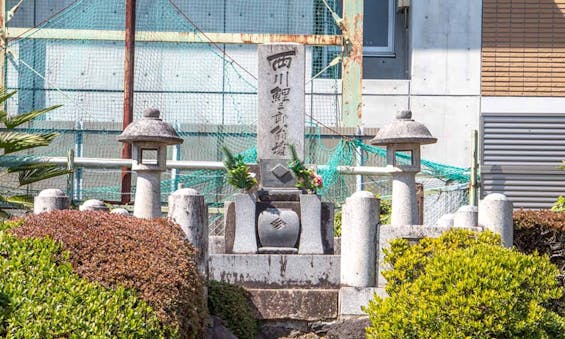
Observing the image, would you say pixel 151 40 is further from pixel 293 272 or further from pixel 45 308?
pixel 45 308

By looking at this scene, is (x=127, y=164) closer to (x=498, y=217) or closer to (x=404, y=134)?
(x=404, y=134)

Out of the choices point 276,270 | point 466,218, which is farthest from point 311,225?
point 466,218

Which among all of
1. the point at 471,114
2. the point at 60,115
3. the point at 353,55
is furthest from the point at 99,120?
the point at 471,114

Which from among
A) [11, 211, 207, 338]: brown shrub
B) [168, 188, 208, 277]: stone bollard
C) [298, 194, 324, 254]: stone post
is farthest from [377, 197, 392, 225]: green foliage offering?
[11, 211, 207, 338]: brown shrub

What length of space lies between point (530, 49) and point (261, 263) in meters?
12.3

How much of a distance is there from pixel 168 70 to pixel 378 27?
16.7ft

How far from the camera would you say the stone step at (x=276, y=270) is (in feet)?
40.4

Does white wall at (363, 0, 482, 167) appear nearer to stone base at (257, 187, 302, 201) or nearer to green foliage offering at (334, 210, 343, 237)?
green foliage offering at (334, 210, 343, 237)

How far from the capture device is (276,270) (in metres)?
12.4

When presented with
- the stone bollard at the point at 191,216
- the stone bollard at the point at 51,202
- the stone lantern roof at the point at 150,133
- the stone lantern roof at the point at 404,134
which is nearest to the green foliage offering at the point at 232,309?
the stone bollard at the point at 191,216

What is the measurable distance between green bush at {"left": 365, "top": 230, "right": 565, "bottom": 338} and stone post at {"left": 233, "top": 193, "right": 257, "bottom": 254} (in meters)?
3.40

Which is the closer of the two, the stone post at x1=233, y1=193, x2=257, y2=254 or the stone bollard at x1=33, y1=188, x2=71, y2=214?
the stone bollard at x1=33, y1=188, x2=71, y2=214

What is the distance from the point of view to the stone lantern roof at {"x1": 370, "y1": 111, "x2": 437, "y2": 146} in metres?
13.1

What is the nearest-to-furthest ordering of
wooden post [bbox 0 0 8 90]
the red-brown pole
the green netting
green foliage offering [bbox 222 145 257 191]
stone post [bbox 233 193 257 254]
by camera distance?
stone post [bbox 233 193 257 254] → green foliage offering [bbox 222 145 257 191] → the red-brown pole → the green netting → wooden post [bbox 0 0 8 90]
